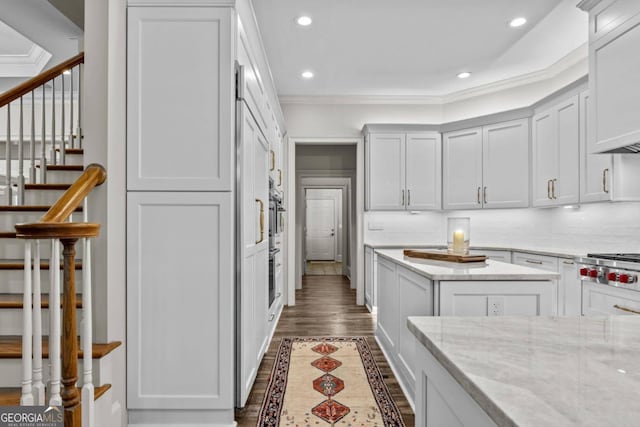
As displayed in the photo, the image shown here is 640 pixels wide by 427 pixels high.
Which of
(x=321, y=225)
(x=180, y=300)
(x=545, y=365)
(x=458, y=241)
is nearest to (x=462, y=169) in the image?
(x=458, y=241)

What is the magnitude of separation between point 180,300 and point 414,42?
3272mm

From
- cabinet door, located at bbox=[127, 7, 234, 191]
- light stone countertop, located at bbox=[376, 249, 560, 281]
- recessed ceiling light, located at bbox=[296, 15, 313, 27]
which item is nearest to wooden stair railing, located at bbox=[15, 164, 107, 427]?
cabinet door, located at bbox=[127, 7, 234, 191]

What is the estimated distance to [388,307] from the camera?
9.86 feet

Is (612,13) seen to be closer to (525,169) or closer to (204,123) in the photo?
(525,169)

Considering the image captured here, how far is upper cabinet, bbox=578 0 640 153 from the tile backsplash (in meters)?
0.99

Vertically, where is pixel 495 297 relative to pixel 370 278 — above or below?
above

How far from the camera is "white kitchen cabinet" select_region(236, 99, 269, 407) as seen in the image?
2.11 metres

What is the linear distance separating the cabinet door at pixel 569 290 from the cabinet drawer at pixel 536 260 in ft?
0.30

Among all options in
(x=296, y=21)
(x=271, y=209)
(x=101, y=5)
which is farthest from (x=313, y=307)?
(x=101, y=5)

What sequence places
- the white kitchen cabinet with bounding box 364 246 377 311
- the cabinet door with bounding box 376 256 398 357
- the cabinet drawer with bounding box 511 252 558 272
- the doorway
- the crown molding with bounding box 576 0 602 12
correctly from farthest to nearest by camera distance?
the doorway, the white kitchen cabinet with bounding box 364 246 377 311, the cabinet drawer with bounding box 511 252 558 272, the cabinet door with bounding box 376 256 398 357, the crown molding with bounding box 576 0 602 12

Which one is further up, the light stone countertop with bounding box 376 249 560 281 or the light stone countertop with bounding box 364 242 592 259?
the light stone countertop with bounding box 376 249 560 281

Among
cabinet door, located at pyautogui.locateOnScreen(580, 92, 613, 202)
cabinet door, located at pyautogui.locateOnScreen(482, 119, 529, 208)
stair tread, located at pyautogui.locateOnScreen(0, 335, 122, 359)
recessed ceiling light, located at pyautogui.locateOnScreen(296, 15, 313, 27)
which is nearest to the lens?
stair tread, located at pyautogui.locateOnScreen(0, 335, 122, 359)

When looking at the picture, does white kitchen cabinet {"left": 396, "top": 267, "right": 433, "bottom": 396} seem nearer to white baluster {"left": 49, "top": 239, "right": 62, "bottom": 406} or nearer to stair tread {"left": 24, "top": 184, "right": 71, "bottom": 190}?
white baluster {"left": 49, "top": 239, "right": 62, "bottom": 406}

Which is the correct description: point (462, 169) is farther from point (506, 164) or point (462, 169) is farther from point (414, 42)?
point (414, 42)
